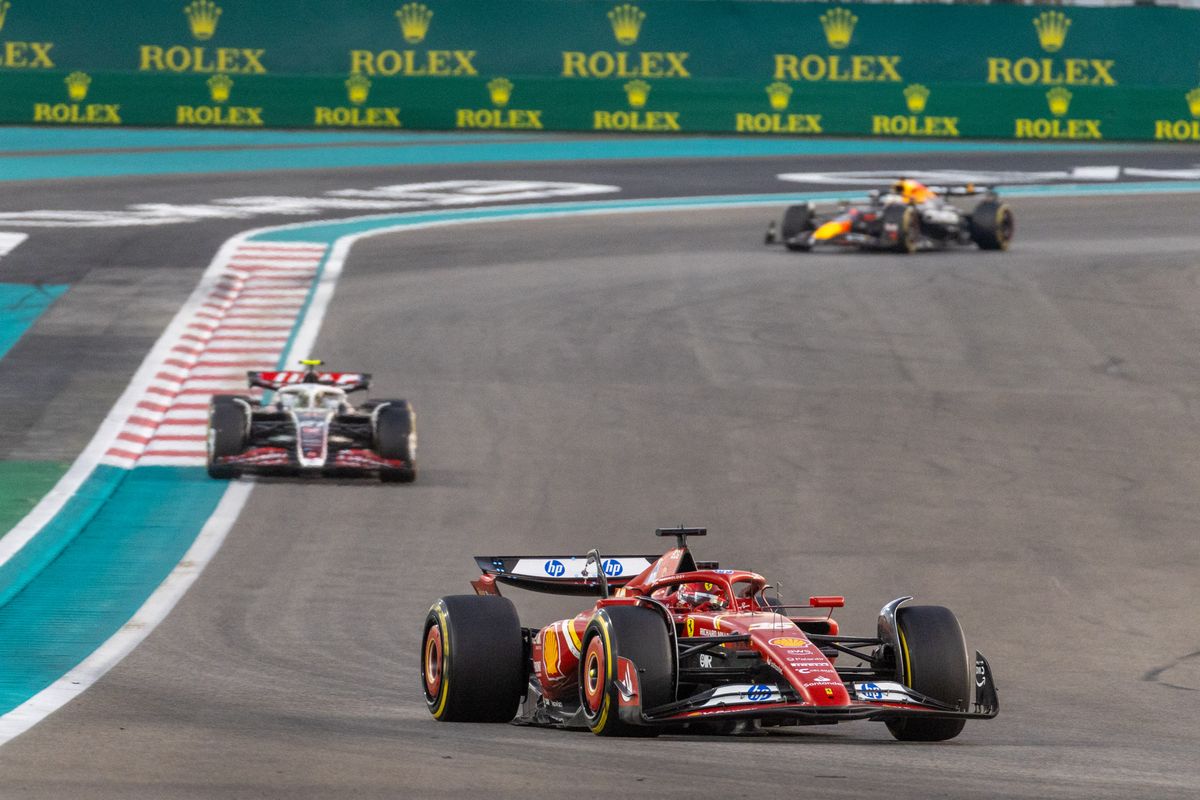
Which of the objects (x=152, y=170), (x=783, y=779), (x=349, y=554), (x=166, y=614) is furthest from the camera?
(x=152, y=170)

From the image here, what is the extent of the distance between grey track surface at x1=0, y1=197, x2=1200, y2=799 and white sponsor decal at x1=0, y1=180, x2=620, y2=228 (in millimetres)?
2385

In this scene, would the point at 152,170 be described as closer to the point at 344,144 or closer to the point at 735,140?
the point at 344,144

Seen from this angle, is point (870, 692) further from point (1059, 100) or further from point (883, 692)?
point (1059, 100)

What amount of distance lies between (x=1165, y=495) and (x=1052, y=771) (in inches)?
419

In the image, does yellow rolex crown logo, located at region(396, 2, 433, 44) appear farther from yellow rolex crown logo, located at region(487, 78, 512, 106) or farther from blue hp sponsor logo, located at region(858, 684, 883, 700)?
blue hp sponsor logo, located at region(858, 684, 883, 700)

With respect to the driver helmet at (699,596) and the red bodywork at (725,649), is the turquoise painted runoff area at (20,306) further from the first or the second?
the driver helmet at (699,596)

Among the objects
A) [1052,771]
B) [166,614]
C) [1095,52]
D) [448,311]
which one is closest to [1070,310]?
[448,311]

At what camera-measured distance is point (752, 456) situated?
63.9 feet

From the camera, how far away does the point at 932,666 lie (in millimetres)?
9570

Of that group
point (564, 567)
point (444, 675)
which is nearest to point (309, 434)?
point (564, 567)

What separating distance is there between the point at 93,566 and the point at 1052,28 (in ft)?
93.6

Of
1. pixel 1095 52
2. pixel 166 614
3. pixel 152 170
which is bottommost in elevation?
pixel 166 614

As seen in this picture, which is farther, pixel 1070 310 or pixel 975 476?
pixel 1070 310

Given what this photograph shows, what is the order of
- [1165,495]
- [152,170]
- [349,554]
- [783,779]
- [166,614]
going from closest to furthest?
1. [783,779]
2. [166,614]
3. [349,554]
4. [1165,495]
5. [152,170]
